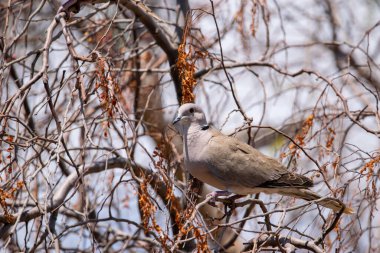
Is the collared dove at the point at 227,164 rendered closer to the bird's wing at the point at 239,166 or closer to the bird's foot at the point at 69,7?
the bird's wing at the point at 239,166

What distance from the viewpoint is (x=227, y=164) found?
13.3ft

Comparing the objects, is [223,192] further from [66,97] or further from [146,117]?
[146,117]

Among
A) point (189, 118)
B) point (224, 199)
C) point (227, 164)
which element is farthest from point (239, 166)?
point (189, 118)

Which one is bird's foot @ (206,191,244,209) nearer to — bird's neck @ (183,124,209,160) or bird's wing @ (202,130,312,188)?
bird's wing @ (202,130,312,188)

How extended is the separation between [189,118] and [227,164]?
0.34 metres

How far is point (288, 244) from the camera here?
130 inches

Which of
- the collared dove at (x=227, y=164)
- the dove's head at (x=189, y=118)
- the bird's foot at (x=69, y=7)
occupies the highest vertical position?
the bird's foot at (x=69, y=7)

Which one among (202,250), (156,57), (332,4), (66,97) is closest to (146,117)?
(156,57)

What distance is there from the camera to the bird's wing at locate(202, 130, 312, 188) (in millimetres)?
4012

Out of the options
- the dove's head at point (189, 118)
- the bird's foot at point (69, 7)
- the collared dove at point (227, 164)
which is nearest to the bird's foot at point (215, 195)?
the collared dove at point (227, 164)

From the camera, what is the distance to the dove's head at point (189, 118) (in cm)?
399

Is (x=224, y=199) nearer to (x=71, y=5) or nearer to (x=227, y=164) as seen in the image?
(x=227, y=164)

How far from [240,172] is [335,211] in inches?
30.3

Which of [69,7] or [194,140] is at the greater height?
[69,7]
